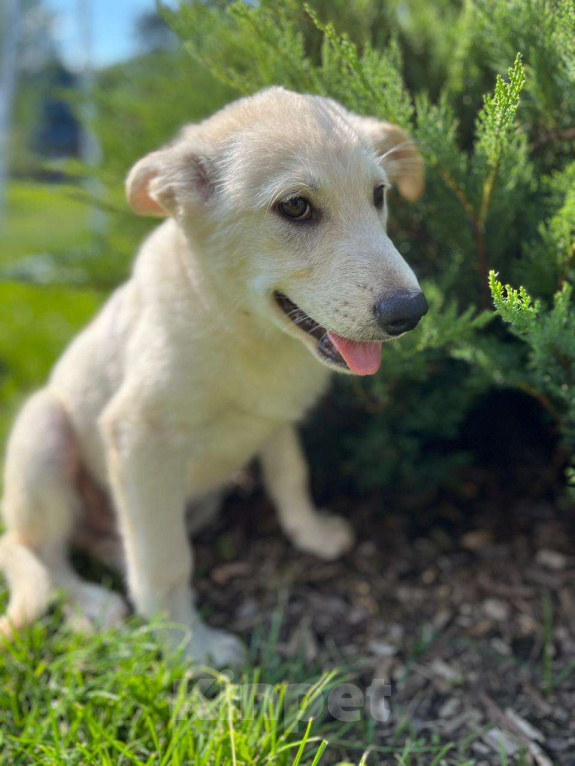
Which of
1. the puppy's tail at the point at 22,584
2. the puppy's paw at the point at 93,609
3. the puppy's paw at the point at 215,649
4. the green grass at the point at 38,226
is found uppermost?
the puppy's tail at the point at 22,584

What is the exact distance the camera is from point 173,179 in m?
2.02

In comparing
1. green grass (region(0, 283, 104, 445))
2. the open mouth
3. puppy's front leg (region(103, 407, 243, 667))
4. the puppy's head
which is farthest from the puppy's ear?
green grass (region(0, 283, 104, 445))

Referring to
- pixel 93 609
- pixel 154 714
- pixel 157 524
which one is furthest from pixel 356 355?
pixel 93 609

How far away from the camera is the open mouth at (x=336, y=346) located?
194cm

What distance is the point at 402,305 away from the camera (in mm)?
1721

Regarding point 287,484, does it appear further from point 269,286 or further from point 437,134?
point 437,134

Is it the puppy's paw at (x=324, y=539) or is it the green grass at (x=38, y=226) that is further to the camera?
the green grass at (x=38, y=226)

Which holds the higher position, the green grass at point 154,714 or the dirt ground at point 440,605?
the green grass at point 154,714

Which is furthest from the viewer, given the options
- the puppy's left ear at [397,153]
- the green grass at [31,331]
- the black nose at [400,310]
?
the green grass at [31,331]

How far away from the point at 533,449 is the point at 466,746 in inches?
56.3

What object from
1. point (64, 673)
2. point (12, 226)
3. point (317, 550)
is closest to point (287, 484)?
point (317, 550)

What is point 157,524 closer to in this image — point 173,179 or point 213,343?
point 213,343

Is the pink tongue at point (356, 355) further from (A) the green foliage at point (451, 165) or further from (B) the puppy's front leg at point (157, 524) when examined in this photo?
(B) the puppy's front leg at point (157, 524)

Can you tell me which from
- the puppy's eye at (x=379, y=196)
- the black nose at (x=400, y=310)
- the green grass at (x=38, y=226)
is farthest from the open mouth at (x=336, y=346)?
the green grass at (x=38, y=226)
